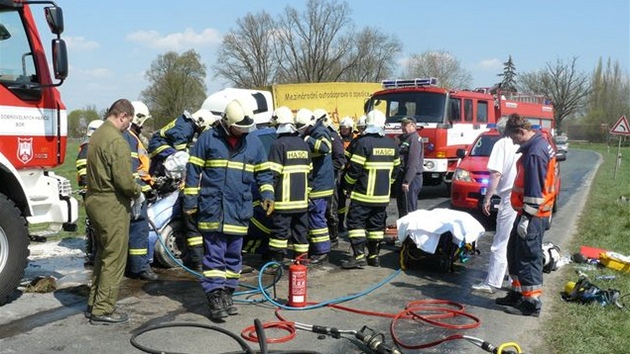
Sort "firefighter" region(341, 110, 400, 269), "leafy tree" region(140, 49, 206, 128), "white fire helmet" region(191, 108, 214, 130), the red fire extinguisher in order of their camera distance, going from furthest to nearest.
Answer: "leafy tree" region(140, 49, 206, 128), "white fire helmet" region(191, 108, 214, 130), "firefighter" region(341, 110, 400, 269), the red fire extinguisher

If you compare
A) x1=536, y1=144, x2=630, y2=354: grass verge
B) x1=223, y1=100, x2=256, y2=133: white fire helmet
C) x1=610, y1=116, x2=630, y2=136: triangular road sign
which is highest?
x1=610, y1=116, x2=630, y2=136: triangular road sign

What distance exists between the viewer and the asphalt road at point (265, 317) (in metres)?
4.62

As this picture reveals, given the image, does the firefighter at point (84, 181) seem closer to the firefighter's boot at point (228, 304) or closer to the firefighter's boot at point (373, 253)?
the firefighter's boot at point (228, 304)

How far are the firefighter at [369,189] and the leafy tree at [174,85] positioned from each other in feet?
157

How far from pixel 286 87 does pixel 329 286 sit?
14.8m

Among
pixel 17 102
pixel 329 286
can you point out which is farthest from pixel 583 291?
pixel 17 102

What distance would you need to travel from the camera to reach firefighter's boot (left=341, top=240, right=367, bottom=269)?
7301 mm

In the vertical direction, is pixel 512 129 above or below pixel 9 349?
above

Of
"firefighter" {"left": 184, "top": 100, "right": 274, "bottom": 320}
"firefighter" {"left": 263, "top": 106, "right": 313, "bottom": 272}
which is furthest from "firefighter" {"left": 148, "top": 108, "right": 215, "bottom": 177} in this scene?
"firefighter" {"left": 184, "top": 100, "right": 274, "bottom": 320}

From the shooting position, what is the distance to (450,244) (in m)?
7.14

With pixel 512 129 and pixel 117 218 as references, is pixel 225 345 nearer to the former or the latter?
pixel 117 218

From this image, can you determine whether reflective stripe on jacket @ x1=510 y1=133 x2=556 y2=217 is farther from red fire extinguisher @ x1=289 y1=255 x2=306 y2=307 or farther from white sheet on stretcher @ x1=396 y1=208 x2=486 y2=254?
red fire extinguisher @ x1=289 y1=255 x2=306 y2=307

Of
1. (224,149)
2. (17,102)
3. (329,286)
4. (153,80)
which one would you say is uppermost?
(153,80)

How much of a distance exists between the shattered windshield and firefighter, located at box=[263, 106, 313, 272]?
7.47 meters
